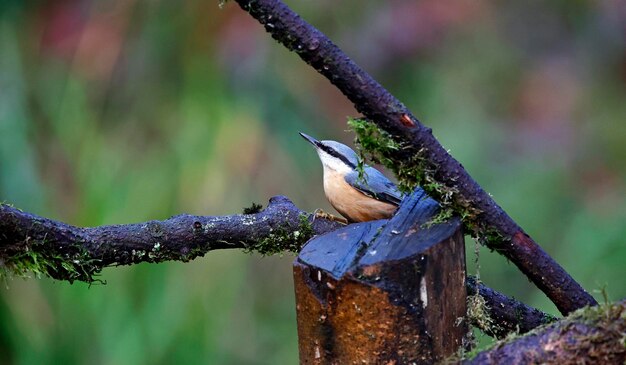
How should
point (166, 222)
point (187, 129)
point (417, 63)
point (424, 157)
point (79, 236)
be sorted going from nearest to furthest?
point (424, 157) → point (79, 236) → point (166, 222) → point (187, 129) → point (417, 63)

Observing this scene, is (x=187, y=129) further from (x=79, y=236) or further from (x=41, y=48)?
(x=79, y=236)

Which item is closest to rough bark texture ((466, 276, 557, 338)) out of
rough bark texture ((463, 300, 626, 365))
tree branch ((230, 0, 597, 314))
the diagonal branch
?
the diagonal branch

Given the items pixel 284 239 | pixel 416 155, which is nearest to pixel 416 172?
pixel 416 155

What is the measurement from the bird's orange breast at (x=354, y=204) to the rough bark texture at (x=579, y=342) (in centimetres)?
93

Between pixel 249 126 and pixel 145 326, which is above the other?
pixel 249 126

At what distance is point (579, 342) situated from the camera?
4.83 feet

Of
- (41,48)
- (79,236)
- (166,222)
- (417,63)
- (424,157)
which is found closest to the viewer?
(424,157)

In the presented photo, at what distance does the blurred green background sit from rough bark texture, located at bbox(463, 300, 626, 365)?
8.62 feet

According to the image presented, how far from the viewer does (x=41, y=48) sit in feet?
14.6

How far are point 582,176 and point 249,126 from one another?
1.96m

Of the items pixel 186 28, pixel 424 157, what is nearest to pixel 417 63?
pixel 186 28

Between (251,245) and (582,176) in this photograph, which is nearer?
(251,245)

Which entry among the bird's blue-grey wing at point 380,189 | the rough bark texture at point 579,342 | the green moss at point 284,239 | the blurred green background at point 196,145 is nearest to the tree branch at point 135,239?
the green moss at point 284,239

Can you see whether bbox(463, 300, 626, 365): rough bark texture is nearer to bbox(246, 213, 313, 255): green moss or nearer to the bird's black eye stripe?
bbox(246, 213, 313, 255): green moss
